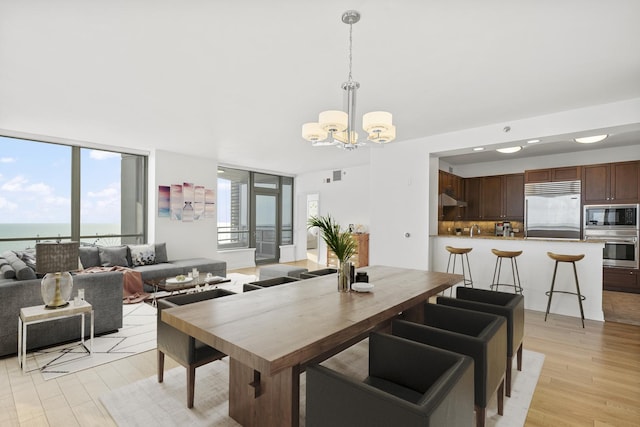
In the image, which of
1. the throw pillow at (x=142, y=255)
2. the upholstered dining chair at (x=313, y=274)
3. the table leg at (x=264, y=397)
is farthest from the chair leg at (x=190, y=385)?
the throw pillow at (x=142, y=255)

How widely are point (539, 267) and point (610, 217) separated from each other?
93.5 inches

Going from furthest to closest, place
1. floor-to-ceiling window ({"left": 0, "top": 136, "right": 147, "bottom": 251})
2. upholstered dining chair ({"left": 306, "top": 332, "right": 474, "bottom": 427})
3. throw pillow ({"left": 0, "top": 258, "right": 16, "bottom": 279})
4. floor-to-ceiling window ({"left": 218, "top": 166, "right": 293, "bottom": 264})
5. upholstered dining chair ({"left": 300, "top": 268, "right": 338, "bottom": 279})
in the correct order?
floor-to-ceiling window ({"left": 218, "top": 166, "right": 293, "bottom": 264}) → floor-to-ceiling window ({"left": 0, "top": 136, "right": 147, "bottom": 251}) → upholstered dining chair ({"left": 300, "top": 268, "right": 338, "bottom": 279}) → throw pillow ({"left": 0, "top": 258, "right": 16, "bottom": 279}) → upholstered dining chair ({"left": 306, "top": 332, "right": 474, "bottom": 427})

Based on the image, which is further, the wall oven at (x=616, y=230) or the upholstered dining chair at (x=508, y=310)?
the wall oven at (x=616, y=230)

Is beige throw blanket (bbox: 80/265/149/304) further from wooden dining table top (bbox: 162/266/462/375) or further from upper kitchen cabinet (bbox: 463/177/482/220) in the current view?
upper kitchen cabinet (bbox: 463/177/482/220)

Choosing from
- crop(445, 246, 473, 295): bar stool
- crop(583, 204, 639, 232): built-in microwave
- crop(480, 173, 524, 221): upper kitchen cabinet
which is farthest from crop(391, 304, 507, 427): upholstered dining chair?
crop(480, 173, 524, 221): upper kitchen cabinet

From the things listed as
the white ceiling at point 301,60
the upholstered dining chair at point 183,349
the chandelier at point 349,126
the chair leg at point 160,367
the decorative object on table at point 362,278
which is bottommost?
the chair leg at point 160,367

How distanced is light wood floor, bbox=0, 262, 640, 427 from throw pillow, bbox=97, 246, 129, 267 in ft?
8.44

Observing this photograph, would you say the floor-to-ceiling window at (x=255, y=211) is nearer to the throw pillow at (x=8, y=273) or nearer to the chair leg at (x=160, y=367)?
the throw pillow at (x=8, y=273)

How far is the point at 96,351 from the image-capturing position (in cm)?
300

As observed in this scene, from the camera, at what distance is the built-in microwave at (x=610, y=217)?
5398mm

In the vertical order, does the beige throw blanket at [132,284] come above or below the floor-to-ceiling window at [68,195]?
below

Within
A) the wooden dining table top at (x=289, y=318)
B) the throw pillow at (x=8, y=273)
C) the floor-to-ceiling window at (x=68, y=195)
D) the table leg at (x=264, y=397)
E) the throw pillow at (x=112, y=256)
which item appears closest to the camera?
the wooden dining table top at (x=289, y=318)

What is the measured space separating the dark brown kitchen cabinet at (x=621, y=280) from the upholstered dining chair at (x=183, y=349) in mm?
6722

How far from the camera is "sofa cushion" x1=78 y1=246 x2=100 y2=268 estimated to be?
5055 mm
